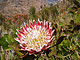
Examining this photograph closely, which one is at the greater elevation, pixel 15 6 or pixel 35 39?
pixel 15 6

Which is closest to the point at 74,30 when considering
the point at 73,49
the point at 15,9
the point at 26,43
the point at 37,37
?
the point at 73,49

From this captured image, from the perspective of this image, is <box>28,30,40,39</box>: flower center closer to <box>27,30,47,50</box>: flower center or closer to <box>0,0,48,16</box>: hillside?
<box>27,30,47,50</box>: flower center

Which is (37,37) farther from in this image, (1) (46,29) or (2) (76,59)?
(2) (76,59)

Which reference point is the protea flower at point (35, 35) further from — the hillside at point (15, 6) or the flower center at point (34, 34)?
the hillside at point (15, 6)

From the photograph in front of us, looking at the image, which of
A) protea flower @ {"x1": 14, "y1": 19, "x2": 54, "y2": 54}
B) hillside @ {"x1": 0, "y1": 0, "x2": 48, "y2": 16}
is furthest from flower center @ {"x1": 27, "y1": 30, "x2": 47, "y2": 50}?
hillside @ {"x1": 0, "y1": 0, "x2": 48, "y2": 16}

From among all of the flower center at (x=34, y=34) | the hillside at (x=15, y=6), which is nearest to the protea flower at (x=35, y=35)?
the flower center at (x=34, y=34)

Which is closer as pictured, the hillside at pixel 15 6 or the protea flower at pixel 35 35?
the protea flower at pixel 35 35

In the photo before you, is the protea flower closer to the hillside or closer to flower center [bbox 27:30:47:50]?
flower center [bbox 27:30:47:50]

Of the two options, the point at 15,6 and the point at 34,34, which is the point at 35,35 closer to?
the point at 34,34

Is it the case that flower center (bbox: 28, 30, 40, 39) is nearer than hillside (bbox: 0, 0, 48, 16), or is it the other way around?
flower center (bbox: 28, 30, 40, 39)

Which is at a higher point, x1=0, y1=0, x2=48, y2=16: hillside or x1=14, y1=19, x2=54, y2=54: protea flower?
x1=0, y1=0, x2=48, y2=16: hillside

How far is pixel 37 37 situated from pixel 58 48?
200 mm

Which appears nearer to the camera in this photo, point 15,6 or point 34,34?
point 34,34

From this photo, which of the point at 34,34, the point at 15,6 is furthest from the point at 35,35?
the point at 15,6
